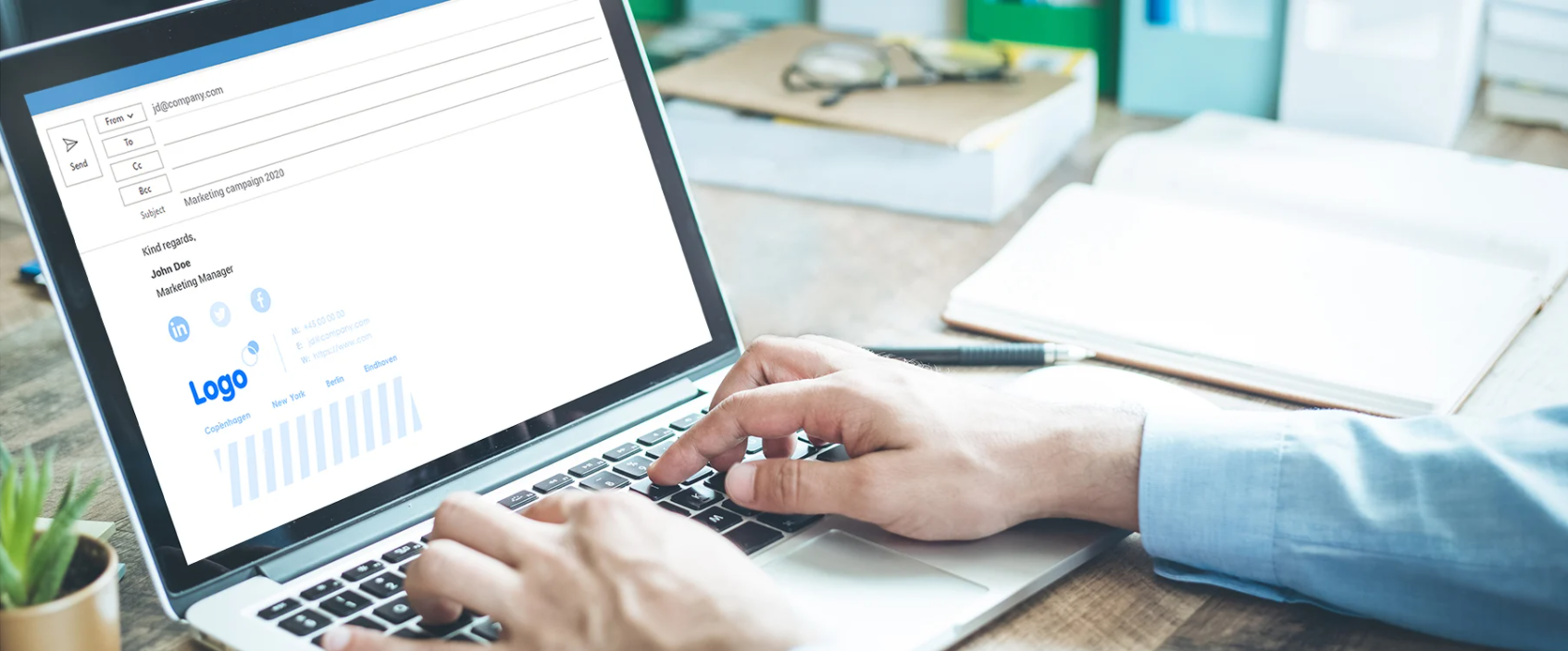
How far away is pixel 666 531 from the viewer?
0.63 metres

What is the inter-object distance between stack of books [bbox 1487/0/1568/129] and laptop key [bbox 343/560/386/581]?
Answer: 1.25m

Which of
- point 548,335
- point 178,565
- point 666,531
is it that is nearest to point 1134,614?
point 666,531

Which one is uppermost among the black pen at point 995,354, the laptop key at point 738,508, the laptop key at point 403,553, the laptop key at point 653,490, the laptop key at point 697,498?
the laptop key at point 403,553

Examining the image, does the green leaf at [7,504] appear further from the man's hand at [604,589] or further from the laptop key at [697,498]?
the laptop key at [697,498]

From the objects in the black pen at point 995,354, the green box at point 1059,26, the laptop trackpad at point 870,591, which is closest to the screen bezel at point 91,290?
the laptop trackpad at point 870,591

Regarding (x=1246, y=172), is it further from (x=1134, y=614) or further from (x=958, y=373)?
(x=1134, y=614)

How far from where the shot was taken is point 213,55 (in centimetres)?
70

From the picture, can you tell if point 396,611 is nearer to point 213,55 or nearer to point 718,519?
point 718,519

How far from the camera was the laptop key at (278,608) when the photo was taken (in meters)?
0.65

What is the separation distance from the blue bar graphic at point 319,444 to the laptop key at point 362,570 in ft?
0.19

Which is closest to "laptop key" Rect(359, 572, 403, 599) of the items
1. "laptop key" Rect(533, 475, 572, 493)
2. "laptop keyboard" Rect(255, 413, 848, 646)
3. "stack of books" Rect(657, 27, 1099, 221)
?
"laptop keyboard" Rect(255, 413, 848, 646)

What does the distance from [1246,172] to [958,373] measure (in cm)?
41

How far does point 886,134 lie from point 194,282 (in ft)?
2.39

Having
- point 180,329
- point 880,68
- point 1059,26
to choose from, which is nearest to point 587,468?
point 180,329
